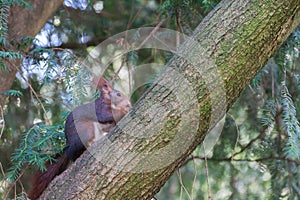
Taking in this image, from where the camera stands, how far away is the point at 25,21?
83.3 inches

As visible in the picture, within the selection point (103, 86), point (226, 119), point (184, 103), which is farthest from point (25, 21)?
point (184, 103)

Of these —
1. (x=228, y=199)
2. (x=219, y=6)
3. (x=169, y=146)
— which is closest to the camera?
(x=169, y=146)

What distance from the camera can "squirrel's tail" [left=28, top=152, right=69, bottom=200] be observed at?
1.58m

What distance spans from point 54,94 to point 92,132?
76 centimetres

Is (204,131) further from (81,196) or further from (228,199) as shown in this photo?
(228,199)

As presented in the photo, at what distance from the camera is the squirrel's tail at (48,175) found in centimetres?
158

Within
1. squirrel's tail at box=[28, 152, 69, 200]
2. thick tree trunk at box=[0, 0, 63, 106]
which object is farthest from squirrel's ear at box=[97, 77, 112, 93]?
thick tree trunk at box=[0, 0, 63, 106]

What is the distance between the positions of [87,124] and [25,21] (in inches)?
28.5

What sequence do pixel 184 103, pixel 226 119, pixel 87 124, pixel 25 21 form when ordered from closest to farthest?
pixel 184 103
pixel 87 124
pixel 25 21
pixel 226 119

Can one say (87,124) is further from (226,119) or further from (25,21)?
(226,119)

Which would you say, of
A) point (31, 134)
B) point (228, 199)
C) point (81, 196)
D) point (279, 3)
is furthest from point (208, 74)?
point (228, 199)

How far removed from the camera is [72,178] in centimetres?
140

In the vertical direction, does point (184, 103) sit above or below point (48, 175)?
above

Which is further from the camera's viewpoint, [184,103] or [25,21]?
[25,21]
